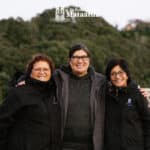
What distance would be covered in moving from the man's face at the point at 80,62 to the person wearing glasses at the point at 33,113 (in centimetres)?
24

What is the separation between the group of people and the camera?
385 cm

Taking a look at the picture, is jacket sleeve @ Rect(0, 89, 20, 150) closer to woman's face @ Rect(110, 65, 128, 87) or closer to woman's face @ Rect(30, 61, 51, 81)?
woman's face @ Rect(30, 61, 51, 81)

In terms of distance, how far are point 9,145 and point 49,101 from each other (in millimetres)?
430

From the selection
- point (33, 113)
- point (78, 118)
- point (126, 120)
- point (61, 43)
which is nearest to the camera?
point (33, 113)

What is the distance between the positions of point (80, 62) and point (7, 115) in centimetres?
69

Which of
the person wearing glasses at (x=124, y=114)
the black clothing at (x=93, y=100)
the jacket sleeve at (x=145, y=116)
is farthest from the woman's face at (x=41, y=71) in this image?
the jacket sleeve at (x=145, y=116)

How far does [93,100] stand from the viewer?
407cm

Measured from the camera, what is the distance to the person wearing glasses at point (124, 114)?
13.5ft

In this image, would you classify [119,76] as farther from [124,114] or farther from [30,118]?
[30,118]

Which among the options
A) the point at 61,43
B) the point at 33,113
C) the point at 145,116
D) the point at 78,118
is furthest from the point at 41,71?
the point at 61,43

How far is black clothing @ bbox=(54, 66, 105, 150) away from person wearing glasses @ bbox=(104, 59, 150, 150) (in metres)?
0.07

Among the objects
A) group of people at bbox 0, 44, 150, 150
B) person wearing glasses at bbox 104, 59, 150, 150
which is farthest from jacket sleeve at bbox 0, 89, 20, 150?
person wearing glasses at bbox 104, 59, 150, 150

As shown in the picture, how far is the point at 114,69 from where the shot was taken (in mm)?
4168

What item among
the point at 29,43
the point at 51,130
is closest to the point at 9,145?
the point at 51,130
